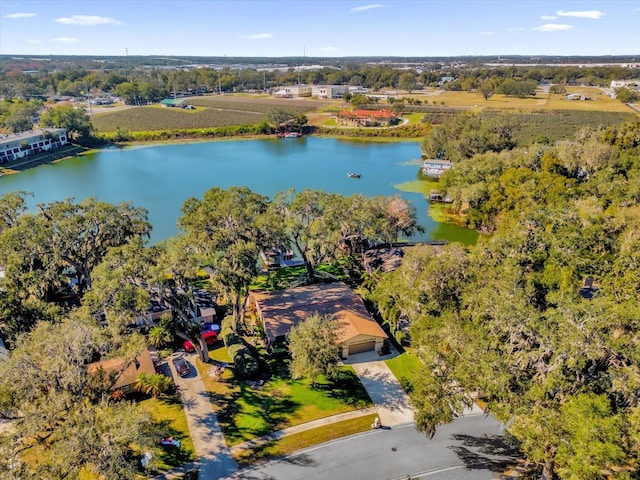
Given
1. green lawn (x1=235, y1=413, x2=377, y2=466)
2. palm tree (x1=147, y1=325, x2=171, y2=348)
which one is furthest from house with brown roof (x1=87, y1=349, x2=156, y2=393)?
green lawn (x1=235, y1=413, x2=377, y2=466)

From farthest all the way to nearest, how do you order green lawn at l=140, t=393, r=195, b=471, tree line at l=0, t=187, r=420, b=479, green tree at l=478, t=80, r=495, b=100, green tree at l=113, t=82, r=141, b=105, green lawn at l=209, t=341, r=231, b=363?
green tree at l=478, t=80, r=495, b=100, green tree at l=113, t=82, r=141, b=105, green lawn at l=209, t=341, r=231, b=363, green lawn at l=140, t=393, r=195, b=471, tree line at l=0, t=187, r=420, b=479

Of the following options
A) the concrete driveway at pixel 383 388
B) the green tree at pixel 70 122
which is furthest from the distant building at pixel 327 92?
the concrete driveway at pixel 383 388

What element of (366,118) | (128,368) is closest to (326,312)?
(128,368)

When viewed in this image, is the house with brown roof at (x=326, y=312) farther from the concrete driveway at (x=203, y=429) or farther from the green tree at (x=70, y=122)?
the green tree at (x=70, y=122)

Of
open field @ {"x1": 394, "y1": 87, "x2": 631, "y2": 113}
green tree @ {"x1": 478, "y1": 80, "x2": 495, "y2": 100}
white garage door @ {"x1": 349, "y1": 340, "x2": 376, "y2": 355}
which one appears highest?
green tree @ {"x1": 478, "y1": 80, "x2": 495, "y2": 100}

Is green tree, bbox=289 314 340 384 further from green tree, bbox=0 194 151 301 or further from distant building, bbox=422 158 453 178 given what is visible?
distant building, bbox=422 158 453 178

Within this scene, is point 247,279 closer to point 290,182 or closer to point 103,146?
point 290,182

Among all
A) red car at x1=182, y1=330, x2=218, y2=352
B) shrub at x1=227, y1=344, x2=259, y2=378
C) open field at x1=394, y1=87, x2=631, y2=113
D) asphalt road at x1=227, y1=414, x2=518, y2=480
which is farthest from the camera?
open field at x1=394, y1=87, x2=631, y2=113
